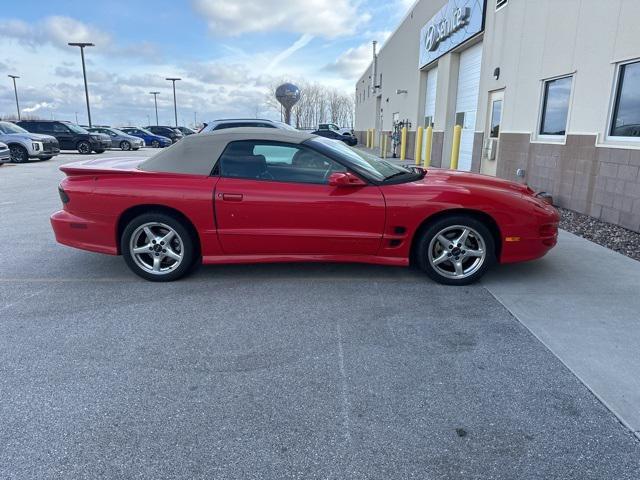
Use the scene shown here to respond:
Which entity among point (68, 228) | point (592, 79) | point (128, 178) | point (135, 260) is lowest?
point (135, 260)

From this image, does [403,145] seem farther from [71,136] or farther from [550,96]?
[71,136]

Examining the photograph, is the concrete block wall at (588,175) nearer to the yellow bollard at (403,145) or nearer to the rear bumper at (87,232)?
the rear bumper at (87,232)

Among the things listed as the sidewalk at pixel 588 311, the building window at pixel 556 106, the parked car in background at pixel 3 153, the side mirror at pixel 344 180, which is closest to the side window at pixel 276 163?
the side mirror at pixel 344 180

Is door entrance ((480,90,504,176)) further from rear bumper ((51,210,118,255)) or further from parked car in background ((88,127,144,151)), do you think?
parked car in background ((88,127,144,151))

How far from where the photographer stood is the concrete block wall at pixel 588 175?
6.41m

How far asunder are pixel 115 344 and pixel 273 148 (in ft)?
7.42

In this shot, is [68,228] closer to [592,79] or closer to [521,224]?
[521,224]

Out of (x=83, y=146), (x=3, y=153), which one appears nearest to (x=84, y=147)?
(x=83, y=146)

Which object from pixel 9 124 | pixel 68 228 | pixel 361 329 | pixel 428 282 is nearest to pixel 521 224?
pixel 428 282

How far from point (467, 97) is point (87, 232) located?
1324 cm

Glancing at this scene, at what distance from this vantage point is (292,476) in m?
2.05

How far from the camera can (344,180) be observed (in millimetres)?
4160

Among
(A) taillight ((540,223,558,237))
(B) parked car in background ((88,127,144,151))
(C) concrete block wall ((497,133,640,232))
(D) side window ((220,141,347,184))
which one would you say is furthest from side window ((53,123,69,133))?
(A) taillight ((540,223,558,237))

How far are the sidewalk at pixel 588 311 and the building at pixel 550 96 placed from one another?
2029 millimetres
